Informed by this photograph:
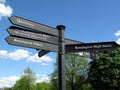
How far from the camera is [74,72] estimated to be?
2943 inches

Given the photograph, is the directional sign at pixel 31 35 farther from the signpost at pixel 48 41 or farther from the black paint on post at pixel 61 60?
the black paint on post at pixel 61 60

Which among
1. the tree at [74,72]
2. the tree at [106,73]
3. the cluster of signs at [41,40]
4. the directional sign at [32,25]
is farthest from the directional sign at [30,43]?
the tree at [74,72]

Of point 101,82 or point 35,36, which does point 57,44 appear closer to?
point 35,36

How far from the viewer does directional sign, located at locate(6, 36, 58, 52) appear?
9.00 meters

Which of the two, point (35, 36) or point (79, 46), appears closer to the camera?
point (35, 36)

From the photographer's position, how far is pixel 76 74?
75.2 m

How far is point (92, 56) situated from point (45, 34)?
7.86 ft

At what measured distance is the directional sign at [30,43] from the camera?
29.5 feet

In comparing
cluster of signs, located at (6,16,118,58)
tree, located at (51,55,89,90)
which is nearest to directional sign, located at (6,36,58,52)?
cluster of signs, located at (6,16,118,58)

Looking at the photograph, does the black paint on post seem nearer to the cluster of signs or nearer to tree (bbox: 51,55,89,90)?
the cluster of signs

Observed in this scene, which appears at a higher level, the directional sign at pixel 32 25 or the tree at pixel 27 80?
the tree at pixel 27 80

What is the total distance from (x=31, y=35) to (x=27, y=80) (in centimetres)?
8709

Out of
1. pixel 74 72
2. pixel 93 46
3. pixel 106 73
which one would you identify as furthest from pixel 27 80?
pixel 93 46

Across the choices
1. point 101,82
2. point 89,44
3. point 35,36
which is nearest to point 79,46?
point 89,44
